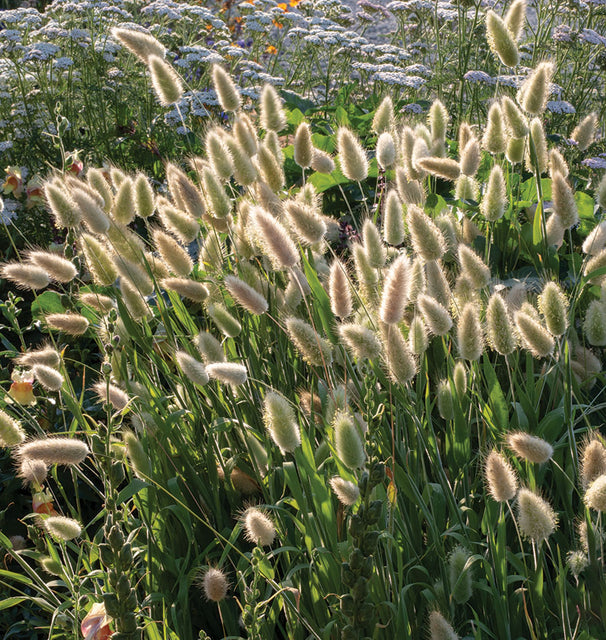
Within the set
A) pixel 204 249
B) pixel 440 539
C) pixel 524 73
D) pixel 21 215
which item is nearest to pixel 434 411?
pixel 440 539

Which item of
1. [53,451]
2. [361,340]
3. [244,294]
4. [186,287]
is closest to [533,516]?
[361,340]

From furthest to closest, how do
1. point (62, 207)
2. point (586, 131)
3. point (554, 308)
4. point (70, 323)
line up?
1. point (586, 131)
2. point (70, 323)
3. point (62, 207)
4. point (554, 308)

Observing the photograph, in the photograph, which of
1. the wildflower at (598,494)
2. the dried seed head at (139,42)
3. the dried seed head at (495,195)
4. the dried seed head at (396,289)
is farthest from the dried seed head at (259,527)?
the dried seed head at (139,42)

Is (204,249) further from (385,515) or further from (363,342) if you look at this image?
(385,515)

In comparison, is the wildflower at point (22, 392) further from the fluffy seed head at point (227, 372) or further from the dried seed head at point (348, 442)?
the dried seed head at point (348, 442)

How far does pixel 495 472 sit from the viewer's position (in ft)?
4.10

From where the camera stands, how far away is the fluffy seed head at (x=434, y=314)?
1.47 m

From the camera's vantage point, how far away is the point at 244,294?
150 cm

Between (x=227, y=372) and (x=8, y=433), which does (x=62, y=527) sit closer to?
(x=8, y=433)

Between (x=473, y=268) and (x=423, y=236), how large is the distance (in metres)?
0.17

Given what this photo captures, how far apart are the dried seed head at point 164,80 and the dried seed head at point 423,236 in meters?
0.73

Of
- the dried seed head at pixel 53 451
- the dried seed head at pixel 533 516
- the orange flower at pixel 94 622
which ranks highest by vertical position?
the dried seed head at pixel 53 451

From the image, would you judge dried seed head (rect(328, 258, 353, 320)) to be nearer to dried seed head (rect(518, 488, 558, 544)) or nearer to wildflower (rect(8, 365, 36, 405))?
dried seed head (rect(518, 488, 558, 544))

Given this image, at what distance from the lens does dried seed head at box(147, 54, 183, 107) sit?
6.02 ft
